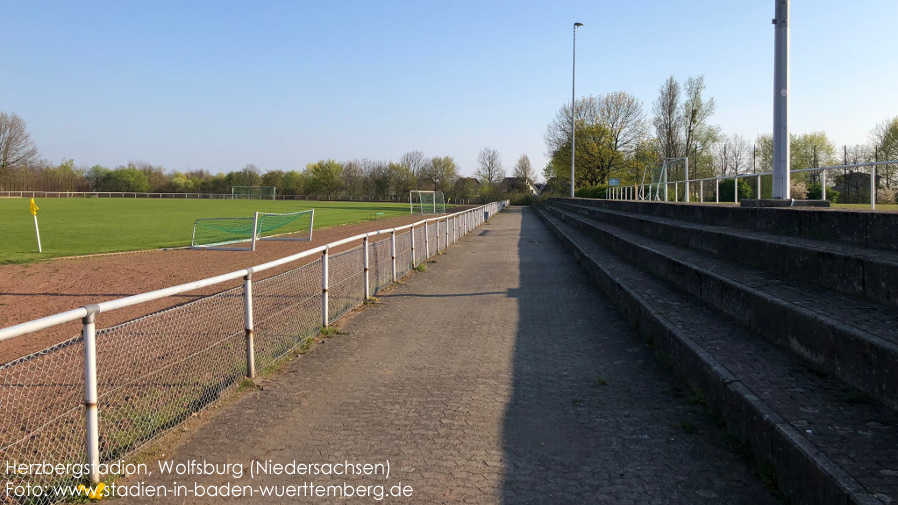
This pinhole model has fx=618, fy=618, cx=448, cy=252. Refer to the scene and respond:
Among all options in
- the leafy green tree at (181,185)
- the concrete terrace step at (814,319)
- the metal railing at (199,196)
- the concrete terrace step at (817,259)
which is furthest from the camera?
the leafy green tree at (181,185)

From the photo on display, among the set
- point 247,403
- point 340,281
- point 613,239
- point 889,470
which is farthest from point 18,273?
point 889,470

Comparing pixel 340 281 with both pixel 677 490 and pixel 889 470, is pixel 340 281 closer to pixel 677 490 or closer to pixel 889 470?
pixel 677 490

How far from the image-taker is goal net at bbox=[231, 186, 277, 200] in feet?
342

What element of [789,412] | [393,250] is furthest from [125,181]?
[789,412]

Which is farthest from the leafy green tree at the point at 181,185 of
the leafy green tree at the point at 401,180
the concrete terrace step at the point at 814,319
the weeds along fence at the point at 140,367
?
the concrete terrace step at the point at 814,319

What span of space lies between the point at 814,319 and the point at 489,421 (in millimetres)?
2439

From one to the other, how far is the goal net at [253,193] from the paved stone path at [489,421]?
10145 centimetres

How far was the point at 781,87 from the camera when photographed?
29.5ft

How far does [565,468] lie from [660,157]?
5853 centimetres

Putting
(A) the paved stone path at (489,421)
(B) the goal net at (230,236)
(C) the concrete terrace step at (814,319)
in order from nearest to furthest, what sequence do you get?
(A) the paved stone path at (489,421) → (C) the concrete terrace step at (814,319) → (B) the goal net at (230,236)

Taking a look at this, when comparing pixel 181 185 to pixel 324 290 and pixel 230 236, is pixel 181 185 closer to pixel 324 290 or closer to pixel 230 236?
pixel 230 236

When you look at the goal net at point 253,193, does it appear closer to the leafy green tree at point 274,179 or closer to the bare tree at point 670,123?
the leafy green tree at point 274,179

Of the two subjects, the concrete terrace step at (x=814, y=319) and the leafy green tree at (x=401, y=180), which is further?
the leafy green tree at (x=401, y=180)

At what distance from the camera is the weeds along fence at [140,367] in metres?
3.56
